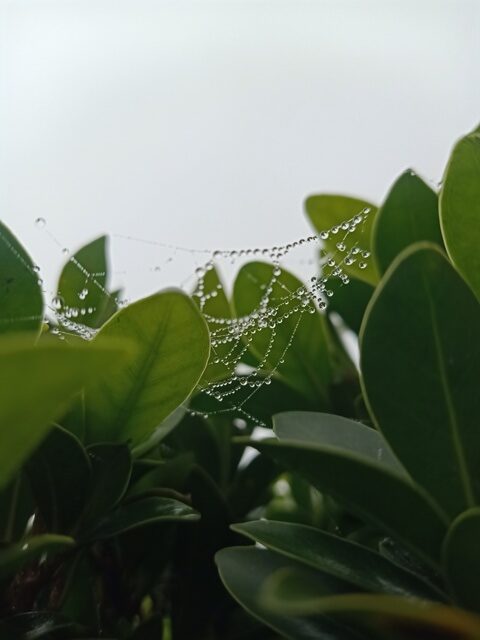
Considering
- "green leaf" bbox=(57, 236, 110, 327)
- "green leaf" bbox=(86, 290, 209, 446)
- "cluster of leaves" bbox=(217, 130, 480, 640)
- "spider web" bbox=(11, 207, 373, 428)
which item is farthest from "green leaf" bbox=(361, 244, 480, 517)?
"green leaf" bbox=(57, 236, 110, 327)

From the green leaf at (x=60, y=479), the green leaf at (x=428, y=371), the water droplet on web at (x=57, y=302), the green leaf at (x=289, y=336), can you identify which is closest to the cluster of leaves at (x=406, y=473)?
the green leaf at (x=428, y=371)

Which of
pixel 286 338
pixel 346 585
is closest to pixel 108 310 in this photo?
pixel 286 338

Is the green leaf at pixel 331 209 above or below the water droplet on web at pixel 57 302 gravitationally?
below

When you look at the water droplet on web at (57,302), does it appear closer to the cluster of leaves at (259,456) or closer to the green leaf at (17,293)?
the cluster of leaves at (259,456)

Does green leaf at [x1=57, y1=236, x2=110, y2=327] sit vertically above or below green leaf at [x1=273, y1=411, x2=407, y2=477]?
above

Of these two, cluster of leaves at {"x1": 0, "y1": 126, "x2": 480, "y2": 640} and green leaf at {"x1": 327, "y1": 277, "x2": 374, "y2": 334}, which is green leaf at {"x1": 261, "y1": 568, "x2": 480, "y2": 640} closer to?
cluster of leaves at {"x1": 0, "y1": 126, "x2": 480, "y2": 640}

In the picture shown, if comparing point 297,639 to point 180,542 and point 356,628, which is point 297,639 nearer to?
point 356,628
